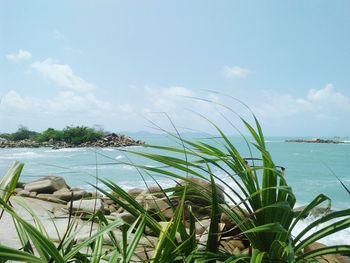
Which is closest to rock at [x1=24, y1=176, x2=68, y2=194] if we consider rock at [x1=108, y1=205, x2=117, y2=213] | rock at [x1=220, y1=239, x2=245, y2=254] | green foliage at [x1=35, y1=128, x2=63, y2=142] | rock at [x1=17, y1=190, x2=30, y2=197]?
rock at [x1=17, y1=190, x2=30, y2=197]

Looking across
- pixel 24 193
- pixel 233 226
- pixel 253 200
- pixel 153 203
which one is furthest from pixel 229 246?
pixel 24 193

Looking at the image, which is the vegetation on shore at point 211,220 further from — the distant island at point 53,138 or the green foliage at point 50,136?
the green foliage at point 50,136

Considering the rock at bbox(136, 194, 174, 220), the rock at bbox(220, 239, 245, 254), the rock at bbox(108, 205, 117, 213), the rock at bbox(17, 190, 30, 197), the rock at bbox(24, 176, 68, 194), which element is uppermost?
the rock at bbox(136, 194, 174, 220)

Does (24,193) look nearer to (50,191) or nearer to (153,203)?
(50,191)

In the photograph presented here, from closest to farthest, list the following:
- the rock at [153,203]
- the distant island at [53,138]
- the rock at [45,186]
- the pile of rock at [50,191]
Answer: the rock at [153,203] < the pile of rock at [50,191] < the rock at [45,186] < the distant island at [53,138]

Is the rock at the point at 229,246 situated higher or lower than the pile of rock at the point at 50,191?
higher

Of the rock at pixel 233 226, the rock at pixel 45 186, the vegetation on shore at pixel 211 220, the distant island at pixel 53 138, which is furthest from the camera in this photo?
the distant island at pixel 53 138

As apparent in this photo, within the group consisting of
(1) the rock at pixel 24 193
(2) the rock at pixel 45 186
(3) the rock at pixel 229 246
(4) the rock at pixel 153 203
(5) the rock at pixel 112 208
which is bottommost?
(5) the rock at pixel 112 208

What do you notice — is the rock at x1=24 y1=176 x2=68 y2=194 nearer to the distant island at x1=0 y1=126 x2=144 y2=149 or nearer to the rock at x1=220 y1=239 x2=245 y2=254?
the rock at x1=220 y1=239 x2=245 y2=254

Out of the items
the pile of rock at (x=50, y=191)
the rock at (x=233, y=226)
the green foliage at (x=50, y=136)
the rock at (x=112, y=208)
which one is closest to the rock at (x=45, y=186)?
the pile of rock at (x=50, y=191)

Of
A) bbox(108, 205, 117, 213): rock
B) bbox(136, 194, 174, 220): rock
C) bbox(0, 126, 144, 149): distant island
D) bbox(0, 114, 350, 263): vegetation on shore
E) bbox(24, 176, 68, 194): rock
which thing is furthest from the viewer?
bbox(0, 126, 144, 149): distant island

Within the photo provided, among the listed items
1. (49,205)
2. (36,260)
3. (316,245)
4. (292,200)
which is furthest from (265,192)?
(49,205)

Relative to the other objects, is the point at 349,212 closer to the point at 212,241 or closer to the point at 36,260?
the point at 212,241

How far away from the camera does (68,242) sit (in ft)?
4.23
